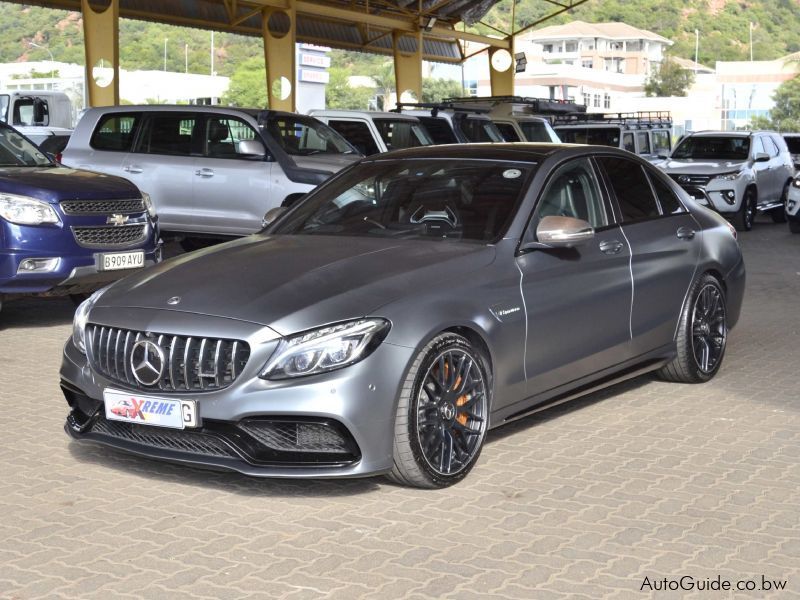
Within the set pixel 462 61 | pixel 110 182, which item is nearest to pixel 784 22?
pixel 462 61

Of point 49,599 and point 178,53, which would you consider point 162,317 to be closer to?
point 49,599

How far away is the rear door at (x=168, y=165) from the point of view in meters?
14.0

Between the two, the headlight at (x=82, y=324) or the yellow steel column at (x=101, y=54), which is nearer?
the headlight at (x=82, y=324)

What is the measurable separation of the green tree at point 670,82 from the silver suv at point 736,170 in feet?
415

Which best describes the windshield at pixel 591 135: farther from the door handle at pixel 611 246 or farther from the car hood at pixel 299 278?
the car hood at pixel 299 278

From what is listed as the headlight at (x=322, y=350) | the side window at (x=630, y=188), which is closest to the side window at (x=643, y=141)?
the side window at (x=630, y=188)

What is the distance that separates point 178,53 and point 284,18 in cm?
12011

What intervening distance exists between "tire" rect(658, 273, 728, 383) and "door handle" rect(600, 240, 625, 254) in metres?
0.90

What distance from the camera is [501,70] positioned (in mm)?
42000

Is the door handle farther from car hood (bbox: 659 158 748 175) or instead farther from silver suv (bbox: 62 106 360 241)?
car hood (bbox: 659 158 748 175)

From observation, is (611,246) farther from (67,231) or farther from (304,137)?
(304,137)

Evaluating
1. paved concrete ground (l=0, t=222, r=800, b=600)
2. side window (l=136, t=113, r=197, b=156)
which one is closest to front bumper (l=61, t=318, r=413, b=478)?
paved concrete ground (l=0, t=222, r=800, b=600)

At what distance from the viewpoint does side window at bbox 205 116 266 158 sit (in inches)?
548

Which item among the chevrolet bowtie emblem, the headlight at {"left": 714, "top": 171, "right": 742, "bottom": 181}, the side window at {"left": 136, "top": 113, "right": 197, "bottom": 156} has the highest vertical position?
the side window at {"left": 136, "top": 113, "right": 197, "bottom": 156}
